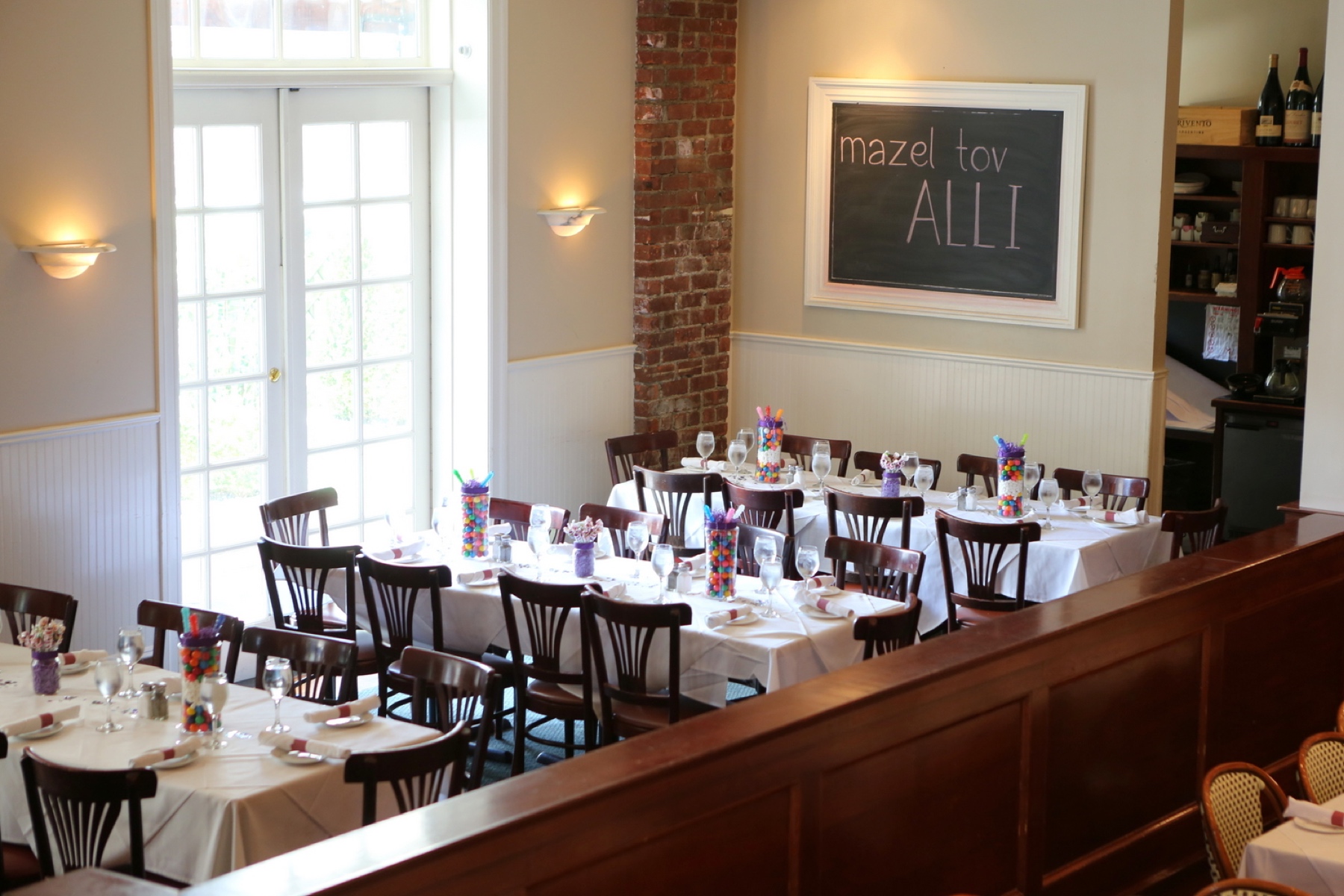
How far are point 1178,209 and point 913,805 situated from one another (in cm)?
746

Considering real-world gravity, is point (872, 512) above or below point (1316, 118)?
below

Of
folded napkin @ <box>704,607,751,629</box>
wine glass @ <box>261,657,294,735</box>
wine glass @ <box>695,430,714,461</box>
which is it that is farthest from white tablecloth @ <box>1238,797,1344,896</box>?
wine glass @ <box>695,430,714,461</box>

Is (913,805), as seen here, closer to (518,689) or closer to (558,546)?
(518,689)

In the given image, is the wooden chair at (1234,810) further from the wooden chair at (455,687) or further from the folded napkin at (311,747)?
the folded napkin at (311,747)

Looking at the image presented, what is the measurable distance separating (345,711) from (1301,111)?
24.1ft

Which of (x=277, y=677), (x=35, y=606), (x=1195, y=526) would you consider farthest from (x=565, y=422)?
(x=277, y=677)

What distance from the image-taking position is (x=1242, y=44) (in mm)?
10047

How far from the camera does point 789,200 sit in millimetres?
9195

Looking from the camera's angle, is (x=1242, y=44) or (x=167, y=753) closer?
(x=167, y=753)

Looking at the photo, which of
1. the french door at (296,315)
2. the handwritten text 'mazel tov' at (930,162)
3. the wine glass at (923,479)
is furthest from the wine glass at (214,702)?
the handwritten text 'mazel tov' at (930,162)

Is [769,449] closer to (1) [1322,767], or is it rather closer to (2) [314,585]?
(2) [314,585]

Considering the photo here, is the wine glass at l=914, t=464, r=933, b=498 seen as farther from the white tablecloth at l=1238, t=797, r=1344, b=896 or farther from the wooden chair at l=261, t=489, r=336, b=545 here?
the white tablecloth at l=1238, t=797, r=1344, b=896

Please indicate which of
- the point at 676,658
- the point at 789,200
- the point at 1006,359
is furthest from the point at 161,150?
the point at 1006,359

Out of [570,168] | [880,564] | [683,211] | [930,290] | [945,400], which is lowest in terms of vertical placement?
[880,564]
